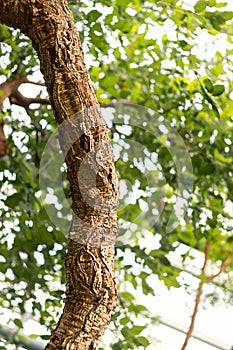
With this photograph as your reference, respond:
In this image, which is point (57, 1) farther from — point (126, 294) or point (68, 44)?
point (126, 294)

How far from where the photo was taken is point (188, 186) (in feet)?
5.29

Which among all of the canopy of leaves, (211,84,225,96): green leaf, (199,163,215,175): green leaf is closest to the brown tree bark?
(211,84,225,96): green leaf

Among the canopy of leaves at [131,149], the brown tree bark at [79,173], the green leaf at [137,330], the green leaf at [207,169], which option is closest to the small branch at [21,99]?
the canopy of leaves at [131,149]

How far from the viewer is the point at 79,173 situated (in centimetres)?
75

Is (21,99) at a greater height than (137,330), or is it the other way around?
(21,99)

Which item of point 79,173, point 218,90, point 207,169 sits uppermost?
point 207,169

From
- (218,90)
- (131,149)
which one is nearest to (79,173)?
(218,90)

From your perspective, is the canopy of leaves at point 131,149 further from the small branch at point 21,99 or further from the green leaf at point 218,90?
the green leaf at point 218,90

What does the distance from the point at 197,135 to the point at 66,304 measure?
1128 mm

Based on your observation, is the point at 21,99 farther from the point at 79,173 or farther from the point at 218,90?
the point at 79,173

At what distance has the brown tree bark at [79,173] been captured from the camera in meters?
0.72

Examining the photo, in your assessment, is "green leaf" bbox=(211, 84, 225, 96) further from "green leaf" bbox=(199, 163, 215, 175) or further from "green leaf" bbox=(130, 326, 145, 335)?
"green leaf" bbox=(130, 326, 145, 335)

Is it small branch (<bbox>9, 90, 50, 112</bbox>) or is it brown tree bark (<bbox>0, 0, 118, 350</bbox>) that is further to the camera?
small branch (<bbox>9, 90, 50, 112</bbox>)

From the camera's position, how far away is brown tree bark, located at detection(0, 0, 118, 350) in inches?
28.2
